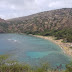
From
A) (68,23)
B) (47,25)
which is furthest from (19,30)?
(68,23)

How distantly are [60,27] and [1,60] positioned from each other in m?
95.1

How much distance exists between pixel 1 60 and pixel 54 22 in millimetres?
104095

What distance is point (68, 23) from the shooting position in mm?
114812

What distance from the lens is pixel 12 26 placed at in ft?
490

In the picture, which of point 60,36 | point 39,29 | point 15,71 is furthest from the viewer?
point 39,29

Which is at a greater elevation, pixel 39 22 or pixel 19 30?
pixel 39 22

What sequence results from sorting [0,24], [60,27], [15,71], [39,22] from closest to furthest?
[15,71], [60,27], [39,22], [0,24]

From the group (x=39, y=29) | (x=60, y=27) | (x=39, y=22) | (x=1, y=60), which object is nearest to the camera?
(x=1, y=60)

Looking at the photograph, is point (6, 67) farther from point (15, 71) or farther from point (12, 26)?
point (12, 26)

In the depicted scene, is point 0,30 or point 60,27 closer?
point 60,27

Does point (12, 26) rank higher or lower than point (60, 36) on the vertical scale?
higher

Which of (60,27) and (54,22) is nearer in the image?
(60,27)

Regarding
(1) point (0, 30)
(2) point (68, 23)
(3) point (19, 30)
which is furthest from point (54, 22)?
(1) point (0, 30)

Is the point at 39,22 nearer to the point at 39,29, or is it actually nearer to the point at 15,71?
the point at 39,29
